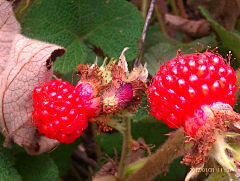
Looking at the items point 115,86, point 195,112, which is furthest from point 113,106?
point 195,112

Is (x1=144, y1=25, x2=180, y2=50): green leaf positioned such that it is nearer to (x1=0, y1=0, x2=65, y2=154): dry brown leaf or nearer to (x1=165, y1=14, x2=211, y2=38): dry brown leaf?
(x1=165, y1=14, x2=211, y2=38): dry brown leaf

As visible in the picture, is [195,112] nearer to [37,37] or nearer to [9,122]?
[9,122]

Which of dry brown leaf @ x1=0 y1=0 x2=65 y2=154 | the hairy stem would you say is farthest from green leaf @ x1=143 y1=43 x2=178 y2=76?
dry brown leaf @ x1=0 y1=0 x2=65 y2=154

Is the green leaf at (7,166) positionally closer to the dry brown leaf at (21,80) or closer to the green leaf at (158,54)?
the dry brown leaf at (21,80)

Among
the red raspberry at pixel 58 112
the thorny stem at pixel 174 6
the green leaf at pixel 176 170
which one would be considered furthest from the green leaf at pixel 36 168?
the thorny stem at pixel 174 6

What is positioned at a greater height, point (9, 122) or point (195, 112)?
point (195, 112)

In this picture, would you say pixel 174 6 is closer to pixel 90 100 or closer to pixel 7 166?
pixel 90 100
